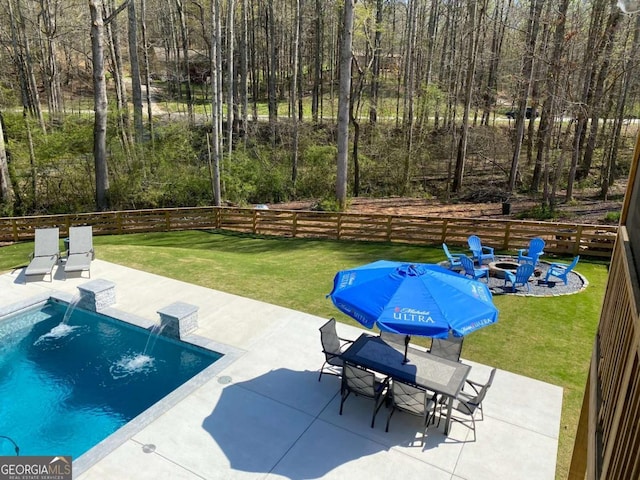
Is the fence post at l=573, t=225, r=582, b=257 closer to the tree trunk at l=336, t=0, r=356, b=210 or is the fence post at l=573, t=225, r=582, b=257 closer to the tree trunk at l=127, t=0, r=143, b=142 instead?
the tree trunk at l=336, t=0, r=356, b=210

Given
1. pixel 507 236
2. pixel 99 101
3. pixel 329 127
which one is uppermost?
pixel 99 101

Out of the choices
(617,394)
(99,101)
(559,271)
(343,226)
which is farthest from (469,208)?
(617,394)

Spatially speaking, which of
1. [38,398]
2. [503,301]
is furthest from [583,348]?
[38,398]

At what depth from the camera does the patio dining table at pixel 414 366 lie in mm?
5195

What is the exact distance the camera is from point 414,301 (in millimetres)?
4914

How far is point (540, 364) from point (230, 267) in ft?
22.8

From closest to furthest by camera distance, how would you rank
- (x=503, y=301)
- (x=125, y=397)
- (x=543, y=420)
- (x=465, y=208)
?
(x=543, y=420), (x=125, y=397), (x=503, y=301), (x=465, y=208)

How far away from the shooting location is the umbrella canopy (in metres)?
4.65

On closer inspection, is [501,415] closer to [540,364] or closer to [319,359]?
[540,364]

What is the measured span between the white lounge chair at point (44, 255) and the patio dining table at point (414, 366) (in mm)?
7637

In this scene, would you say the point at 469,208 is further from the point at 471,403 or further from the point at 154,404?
the point at 154,404

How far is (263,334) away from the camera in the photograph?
7.46m

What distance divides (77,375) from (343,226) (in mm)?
8634

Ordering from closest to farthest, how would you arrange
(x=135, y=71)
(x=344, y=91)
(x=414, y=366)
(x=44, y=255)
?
(x=414, y=366)
(x=44, y=255)
(x=344, y=91)
(x=135, y=71)
